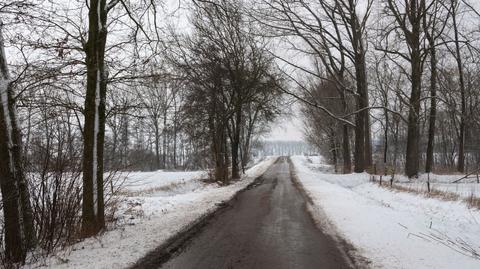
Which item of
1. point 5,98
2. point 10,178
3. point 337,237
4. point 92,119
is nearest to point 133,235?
point 92,119

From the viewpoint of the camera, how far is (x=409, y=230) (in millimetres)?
9523

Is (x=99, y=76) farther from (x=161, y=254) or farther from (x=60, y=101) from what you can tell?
(x=161, y=254)

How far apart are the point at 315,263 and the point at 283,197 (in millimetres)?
10389

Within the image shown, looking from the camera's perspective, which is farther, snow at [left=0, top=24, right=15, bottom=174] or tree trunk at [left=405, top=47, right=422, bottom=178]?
tree trunk at [left=405, top=47, right=422, bottom=178]

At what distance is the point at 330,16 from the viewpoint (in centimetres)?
2928

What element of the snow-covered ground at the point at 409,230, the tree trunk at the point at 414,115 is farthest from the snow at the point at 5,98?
the tree trunk at the point at 414,115

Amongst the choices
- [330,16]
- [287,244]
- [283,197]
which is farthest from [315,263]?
[330,16]

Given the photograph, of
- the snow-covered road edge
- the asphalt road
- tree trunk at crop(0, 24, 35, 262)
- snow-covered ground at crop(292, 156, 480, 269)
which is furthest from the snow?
snow-covered ground at crop(292, 156, 480, 269)

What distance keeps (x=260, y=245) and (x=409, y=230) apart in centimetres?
345

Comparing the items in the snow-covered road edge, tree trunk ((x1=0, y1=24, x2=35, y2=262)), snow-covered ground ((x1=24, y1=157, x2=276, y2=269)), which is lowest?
the snow-covered road edge

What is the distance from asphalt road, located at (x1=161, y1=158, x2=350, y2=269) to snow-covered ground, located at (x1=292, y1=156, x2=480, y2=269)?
588 millimetres

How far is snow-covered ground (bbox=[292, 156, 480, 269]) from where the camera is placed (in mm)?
7008

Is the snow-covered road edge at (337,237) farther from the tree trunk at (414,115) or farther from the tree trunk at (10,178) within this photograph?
the tree trunk at (414,115)

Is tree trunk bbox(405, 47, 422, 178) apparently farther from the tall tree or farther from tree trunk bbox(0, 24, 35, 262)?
tree trunk bbox(0, 24, 35, 262)
